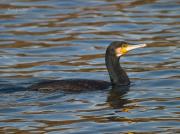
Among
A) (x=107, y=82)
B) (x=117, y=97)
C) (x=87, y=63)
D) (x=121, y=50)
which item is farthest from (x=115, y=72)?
(x=87, y=63)

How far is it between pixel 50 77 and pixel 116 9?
660cm

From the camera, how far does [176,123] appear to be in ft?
44.0

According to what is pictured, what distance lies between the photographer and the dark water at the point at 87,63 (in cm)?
1377

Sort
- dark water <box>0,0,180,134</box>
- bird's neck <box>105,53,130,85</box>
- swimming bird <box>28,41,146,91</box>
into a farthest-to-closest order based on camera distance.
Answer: bird's neck <box>105,53,130,85</box> → swimming bird <box>28,41,146,91</box> → dark water <box>0,0,180,134</box>

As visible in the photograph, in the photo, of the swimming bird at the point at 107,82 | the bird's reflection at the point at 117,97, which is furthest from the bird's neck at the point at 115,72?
the bird's reflection at the point at 117,97

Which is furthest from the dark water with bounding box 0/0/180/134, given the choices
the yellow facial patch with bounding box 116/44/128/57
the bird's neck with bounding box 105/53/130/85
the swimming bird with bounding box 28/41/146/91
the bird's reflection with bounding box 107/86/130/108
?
the yellow facial patch with bounding box 116/44/128/57

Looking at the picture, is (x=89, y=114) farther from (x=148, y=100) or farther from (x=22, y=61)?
(x=22, y=61)

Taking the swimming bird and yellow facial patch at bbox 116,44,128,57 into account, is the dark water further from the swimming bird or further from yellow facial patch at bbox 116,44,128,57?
yellow facial patch at bbox 116,44,128,57

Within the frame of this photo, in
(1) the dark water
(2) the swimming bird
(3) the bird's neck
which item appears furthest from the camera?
(3) the bird's neck

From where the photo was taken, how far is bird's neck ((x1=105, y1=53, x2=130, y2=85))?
1672 cm

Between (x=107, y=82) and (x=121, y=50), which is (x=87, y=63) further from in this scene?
(x=107, y=82)

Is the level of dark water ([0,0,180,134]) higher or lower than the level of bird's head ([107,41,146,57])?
lower

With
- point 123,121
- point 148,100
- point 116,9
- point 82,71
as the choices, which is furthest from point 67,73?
point 116,9

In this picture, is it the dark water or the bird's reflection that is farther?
the bird's reflection
